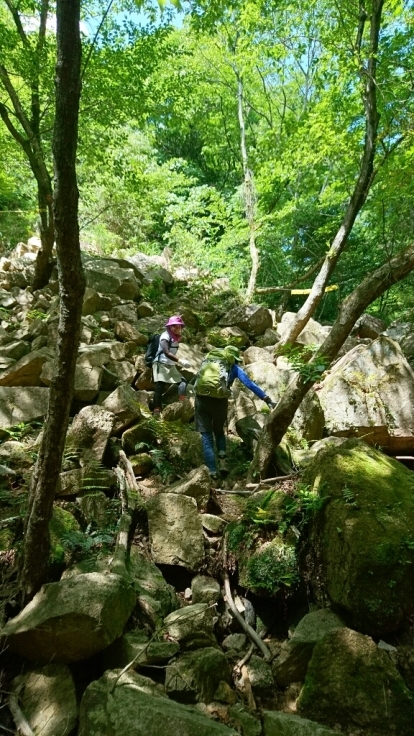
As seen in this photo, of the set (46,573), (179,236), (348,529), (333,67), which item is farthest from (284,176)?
(46,573)

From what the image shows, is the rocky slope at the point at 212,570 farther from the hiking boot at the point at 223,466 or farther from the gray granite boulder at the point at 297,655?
the hiking boot at the point at 223,466

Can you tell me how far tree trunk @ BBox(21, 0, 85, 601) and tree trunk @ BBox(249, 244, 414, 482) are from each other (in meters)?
3.06

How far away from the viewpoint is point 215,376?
592 cm

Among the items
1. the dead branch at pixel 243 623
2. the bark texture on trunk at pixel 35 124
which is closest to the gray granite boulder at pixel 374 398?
the dead branch at pixel 243 623

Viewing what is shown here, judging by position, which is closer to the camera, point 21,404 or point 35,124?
point 21,404

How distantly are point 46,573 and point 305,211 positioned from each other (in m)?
15.7

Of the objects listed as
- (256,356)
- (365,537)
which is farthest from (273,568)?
(256,356)

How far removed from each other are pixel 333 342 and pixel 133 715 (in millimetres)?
4332

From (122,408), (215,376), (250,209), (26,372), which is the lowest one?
(122,408)

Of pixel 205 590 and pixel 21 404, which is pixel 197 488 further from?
pixel 21 404

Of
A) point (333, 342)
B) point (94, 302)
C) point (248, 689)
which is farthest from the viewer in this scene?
point (94, 302)

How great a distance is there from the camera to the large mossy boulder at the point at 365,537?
3.28m

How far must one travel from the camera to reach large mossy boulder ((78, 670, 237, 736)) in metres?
2.28

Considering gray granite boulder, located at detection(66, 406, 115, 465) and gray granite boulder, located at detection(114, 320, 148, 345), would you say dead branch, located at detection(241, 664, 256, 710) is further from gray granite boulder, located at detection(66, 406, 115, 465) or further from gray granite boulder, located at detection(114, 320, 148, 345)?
gray granite boulder, located at detection(114, 320, 148, 345)
